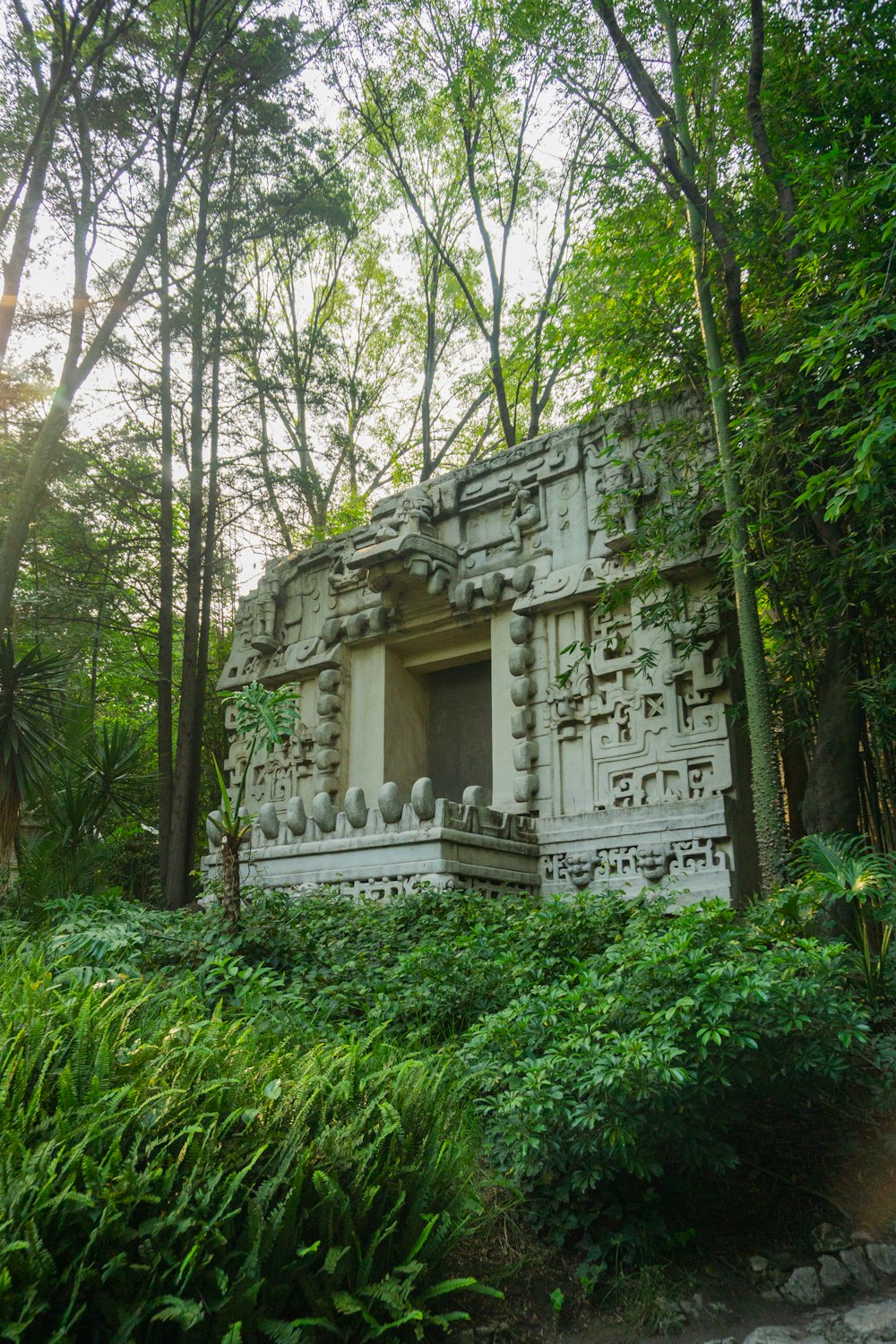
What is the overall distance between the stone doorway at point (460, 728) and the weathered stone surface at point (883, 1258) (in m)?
7.56

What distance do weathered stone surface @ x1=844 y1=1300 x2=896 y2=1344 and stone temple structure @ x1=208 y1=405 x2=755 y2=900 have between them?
4.10m

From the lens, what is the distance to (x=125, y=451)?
42.7ft

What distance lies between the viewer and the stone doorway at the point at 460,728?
11289mm

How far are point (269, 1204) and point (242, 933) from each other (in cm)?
318

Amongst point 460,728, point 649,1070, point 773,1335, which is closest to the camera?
point 773,1335

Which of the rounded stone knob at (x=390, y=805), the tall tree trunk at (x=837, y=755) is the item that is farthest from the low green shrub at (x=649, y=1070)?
the rounded stone knob at (x=390, y=805)

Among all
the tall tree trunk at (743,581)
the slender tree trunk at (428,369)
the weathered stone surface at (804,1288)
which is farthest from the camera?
the slender tree trunk at (428,369)

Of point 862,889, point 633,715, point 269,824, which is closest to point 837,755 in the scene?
point 633,715

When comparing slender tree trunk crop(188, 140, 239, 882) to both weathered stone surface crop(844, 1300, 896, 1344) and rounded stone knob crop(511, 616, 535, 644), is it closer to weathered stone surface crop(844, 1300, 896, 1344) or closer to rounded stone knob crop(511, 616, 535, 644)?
rounded stone knob crop(511, 616, 535, 644)

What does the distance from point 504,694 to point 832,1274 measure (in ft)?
23.0

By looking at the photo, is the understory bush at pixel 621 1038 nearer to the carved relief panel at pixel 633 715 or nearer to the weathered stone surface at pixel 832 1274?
the weathered stone surface at pixel 832 1274

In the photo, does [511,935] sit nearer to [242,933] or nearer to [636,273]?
[242,933]

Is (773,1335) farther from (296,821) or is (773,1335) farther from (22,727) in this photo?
(22,727)

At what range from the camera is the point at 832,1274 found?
347 cm
